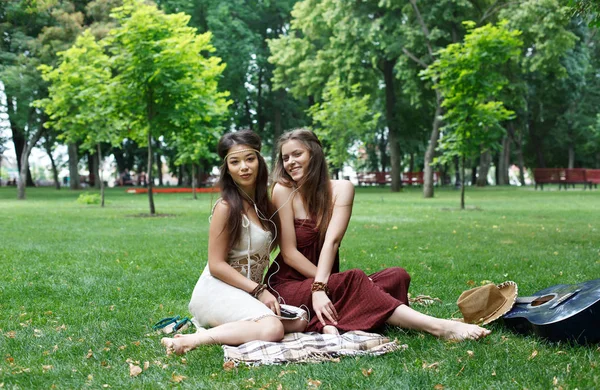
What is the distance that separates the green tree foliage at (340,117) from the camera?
103 feet

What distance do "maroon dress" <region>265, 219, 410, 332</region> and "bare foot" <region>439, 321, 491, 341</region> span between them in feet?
1.22

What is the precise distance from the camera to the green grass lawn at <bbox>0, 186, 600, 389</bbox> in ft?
12.1

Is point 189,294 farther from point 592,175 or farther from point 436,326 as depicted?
point 592,175

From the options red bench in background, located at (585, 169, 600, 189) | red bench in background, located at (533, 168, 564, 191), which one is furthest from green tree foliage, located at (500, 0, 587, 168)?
red bench in background, located at (585, 169, 600, 189)

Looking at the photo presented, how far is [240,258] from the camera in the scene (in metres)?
4.80

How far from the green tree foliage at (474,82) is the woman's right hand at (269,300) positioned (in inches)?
529

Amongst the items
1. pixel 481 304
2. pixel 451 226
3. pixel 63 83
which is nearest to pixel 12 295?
pixel 481 304

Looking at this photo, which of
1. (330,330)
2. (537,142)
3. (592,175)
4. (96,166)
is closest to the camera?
(330,330)

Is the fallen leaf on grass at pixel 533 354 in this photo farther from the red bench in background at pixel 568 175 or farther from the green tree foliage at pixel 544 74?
the red bench in background at pixel 568 175

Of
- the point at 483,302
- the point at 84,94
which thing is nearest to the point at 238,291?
the point at 483,302

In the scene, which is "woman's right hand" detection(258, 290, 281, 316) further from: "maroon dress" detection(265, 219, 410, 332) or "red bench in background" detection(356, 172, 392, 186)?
"red bench in background" detection(356, 172, 392, 186)

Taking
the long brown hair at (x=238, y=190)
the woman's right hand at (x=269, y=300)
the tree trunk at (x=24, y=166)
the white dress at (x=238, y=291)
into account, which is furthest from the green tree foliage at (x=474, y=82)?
the tree trunk at (x=24, y=166)

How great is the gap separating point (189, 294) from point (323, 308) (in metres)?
2.38

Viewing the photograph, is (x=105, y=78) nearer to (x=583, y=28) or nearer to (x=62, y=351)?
(x=62, y=351)
